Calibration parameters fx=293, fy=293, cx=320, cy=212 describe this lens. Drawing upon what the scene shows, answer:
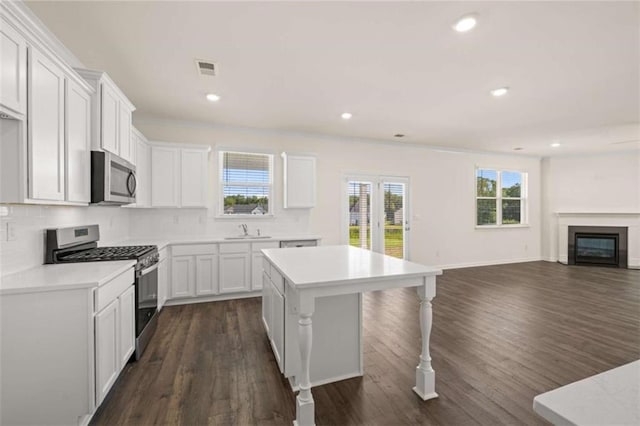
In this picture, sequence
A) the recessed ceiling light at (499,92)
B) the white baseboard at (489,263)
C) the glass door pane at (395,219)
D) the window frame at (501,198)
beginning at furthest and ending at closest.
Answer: the window frame at (501,198) < the white baseboard at (489,263) < the glass door pane at (395,219) < the recessed ceiling light at (499,92)

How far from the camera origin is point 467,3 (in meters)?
2.04

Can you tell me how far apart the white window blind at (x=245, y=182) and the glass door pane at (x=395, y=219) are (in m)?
2.46

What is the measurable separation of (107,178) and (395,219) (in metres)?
5.06

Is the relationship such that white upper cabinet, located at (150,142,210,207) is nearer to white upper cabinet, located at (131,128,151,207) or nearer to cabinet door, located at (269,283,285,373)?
white upper cabinet, located at (131,128,151,207)

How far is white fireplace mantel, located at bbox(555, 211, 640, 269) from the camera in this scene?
22.1 feet

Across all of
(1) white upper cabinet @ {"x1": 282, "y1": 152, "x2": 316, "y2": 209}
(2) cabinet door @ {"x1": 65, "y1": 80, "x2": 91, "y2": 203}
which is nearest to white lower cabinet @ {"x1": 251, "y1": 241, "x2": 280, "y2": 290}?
(1) white upper cabinet @ {"x1": 282, "y1": 152, "x2": 316, "y2": 209}

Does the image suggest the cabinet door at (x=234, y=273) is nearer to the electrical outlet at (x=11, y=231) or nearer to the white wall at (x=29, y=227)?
the white wall at (x=29, y=227)

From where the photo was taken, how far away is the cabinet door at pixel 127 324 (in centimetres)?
222

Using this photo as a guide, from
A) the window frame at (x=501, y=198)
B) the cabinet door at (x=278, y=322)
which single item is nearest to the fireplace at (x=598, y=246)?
the window frame at (x=501, y=198)

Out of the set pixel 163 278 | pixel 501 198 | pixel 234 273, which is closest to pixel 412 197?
pixel 501 198

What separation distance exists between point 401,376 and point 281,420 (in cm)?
102

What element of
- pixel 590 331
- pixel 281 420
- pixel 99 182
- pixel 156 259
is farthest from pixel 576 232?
pixel 99 182

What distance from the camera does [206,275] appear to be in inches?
165

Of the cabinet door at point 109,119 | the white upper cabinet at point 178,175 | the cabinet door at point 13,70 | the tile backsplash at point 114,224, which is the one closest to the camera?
the cabinet door at point 13,70
